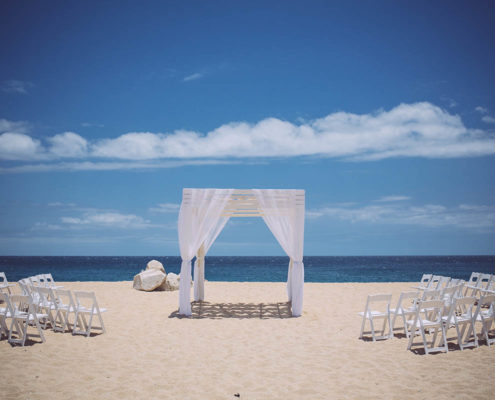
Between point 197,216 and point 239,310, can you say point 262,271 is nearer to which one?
point 239,310

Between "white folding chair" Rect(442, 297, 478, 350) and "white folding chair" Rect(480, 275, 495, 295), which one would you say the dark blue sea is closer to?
"white folding chair" Rect(480, 275, 495, 295)

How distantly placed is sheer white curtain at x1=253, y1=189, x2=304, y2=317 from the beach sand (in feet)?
3.25

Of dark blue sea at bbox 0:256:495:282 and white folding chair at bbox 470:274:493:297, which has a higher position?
white folding chair at bbox 470:274:493:297

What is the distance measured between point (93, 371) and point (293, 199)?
215 inches

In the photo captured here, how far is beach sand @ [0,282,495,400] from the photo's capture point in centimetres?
Result: 427

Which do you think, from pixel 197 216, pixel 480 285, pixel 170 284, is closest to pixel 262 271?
pixel 170 284

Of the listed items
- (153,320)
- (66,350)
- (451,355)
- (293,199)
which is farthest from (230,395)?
(293,199)

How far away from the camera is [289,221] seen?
8.86m

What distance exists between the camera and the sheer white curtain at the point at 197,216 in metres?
8.68

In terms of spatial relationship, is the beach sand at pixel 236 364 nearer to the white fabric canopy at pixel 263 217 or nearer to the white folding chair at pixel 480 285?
the white fabric canopy at pixel 263 217

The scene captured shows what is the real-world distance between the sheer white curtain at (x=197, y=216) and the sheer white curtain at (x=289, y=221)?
93cm

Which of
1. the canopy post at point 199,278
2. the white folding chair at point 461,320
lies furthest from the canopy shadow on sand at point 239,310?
the white folding chair at point 461,320

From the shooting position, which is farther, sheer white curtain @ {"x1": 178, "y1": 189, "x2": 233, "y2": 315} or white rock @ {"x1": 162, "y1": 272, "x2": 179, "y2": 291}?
white rock @ {"x1": 162, "y1": 272, "x2": 179, "y2": 291}

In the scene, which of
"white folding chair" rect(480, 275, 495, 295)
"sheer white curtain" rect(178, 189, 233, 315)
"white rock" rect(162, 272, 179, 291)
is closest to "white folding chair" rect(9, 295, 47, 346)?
"sheer white curtain" rect(178, 189, 233, 315)
